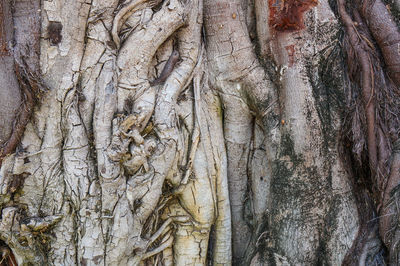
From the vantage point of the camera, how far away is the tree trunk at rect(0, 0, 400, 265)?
6.79 feet

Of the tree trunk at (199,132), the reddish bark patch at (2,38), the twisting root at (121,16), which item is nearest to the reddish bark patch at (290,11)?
the tree trunk at (199,132)

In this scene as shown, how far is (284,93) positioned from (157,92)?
0.70 m

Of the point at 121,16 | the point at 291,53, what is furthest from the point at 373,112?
the point at 121,16

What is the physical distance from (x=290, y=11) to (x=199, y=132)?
82 cm

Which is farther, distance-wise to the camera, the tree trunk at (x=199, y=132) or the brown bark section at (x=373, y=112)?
the brown bark section at (x=373, y=112)

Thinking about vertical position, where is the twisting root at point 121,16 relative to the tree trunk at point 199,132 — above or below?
above

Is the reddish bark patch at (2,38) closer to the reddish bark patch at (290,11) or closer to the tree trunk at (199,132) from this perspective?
the tree trunk at (199,132)

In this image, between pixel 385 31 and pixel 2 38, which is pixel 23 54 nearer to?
pixel 2 38

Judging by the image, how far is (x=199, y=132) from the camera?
7.50ft

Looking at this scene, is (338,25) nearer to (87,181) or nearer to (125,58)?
(125,58)

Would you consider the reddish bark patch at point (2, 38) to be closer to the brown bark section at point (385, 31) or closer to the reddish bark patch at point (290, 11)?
the reddish bark patch at point (290, 11)

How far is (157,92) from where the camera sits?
2.17 metres

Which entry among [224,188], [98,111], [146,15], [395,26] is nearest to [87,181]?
[98,111]

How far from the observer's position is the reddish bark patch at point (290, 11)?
219 cm
